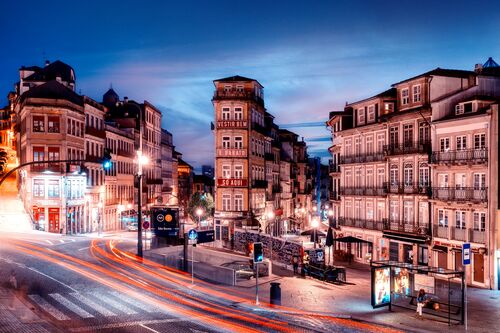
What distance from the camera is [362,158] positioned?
51.8 metres

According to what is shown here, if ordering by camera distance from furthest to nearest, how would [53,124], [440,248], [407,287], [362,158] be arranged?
[53,124] → [362,158] → [440,248] → [407,287]

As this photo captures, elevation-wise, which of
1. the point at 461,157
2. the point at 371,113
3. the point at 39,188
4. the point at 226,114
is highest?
the point at 226,114

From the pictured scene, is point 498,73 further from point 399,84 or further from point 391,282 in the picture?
point 391,282

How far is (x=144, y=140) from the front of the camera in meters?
90.6

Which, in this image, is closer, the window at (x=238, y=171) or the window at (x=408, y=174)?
the window at (x=408, y=174)

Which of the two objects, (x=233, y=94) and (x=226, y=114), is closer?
(x=233, y=94)

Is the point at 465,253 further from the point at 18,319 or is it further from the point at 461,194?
the point at 18,319

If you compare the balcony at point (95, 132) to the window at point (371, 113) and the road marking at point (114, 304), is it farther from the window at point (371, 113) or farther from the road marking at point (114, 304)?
the road marking at point (114, 304)

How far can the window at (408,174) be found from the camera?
45625mm

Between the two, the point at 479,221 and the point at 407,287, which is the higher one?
A: the point at 479,221

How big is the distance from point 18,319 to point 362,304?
15765 millimetres

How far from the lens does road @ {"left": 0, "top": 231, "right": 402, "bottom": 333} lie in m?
21.9

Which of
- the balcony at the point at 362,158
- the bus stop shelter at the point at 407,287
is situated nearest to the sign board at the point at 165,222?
the bus stop shelter at the point at 407,287

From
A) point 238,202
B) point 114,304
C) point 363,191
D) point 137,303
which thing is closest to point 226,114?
point 238,202
